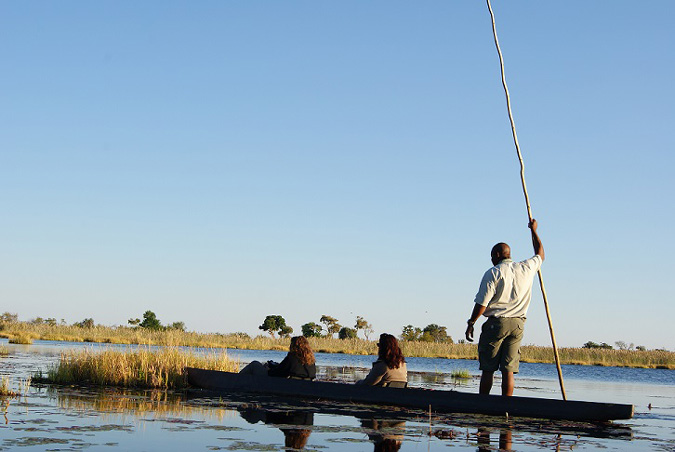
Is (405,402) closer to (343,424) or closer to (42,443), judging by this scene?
(343,424)

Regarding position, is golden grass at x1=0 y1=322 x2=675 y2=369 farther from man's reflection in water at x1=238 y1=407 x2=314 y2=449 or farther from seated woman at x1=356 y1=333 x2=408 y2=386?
man's reflection in water at x1=238 y1=407 x2=314 y2=449

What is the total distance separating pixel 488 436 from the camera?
843cm

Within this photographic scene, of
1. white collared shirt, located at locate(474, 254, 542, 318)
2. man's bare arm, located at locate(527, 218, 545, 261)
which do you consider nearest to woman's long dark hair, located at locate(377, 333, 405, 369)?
white collared shirt, located at locate(474, 254, 542, 318)

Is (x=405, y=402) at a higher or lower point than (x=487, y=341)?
lower

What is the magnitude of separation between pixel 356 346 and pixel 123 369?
34.8 meters

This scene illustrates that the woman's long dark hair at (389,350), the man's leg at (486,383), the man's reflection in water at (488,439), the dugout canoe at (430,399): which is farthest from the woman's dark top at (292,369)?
the man's reflection in water at (488,439)

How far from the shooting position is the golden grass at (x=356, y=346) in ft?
154

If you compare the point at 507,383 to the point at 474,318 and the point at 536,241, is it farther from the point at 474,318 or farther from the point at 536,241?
the point at 536,241

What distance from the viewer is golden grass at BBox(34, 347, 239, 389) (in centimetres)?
1438

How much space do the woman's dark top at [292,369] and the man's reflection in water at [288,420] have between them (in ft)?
7.94

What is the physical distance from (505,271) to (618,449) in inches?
123

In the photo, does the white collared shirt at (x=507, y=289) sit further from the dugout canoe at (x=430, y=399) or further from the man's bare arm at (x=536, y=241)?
the dugout canoe at (x=430, y=399)

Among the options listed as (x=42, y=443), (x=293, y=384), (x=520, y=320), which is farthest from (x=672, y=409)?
(x=42, y=443)

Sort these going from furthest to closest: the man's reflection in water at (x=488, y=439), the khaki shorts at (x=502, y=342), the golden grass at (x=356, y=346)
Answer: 1. the golden grass at (x=356, y=346)
2. the khaki shorts at (x=502, y=342)
3. the man's reflection in water at (x=488, y=439)
